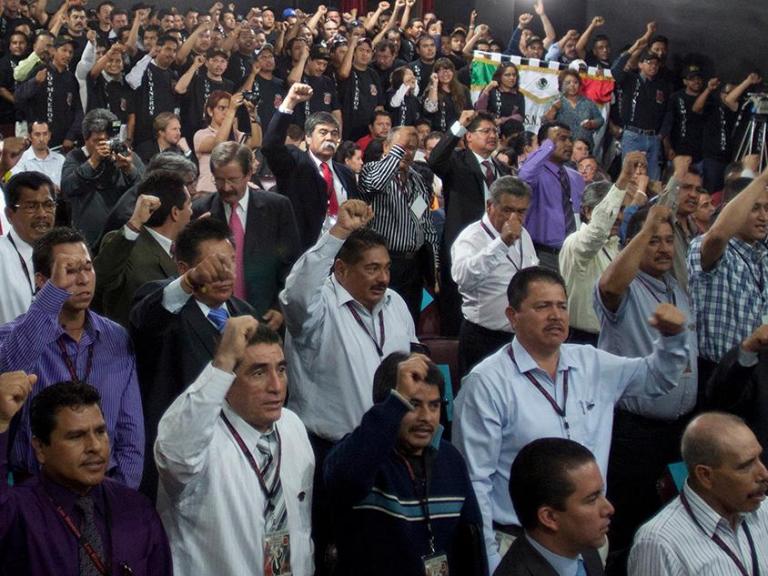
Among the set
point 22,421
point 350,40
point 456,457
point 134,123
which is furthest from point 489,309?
point 350,40

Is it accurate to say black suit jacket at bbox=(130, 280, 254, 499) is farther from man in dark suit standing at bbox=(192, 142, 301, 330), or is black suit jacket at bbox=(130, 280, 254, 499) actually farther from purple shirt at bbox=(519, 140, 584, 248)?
purple shirt at bbox=(519, 140, 584, 248)

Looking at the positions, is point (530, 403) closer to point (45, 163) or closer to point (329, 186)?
point (329, 186)

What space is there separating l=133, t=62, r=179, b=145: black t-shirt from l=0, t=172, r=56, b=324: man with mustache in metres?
4.69

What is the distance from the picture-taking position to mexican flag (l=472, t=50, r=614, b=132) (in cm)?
1097

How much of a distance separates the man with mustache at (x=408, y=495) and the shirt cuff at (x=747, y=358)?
1.34 meters

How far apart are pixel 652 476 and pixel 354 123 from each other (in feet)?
20.9

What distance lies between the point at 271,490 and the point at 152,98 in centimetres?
665

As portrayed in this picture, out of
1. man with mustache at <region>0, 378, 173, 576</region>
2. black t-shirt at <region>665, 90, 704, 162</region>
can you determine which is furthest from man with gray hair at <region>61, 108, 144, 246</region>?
black t-shirt at <region>665, 90, 704, 162</region>

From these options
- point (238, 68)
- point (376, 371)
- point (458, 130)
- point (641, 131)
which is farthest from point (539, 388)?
point (641, 131)

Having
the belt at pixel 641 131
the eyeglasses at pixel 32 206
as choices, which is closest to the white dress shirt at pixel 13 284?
the eyeglasses at pixel 32 206

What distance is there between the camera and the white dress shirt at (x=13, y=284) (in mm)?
3982

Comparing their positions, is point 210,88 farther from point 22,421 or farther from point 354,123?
point 22,421

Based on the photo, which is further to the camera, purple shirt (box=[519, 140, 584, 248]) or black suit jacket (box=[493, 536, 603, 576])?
purple shirt (box=[519, 140, 584, 248])

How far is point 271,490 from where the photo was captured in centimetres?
306
